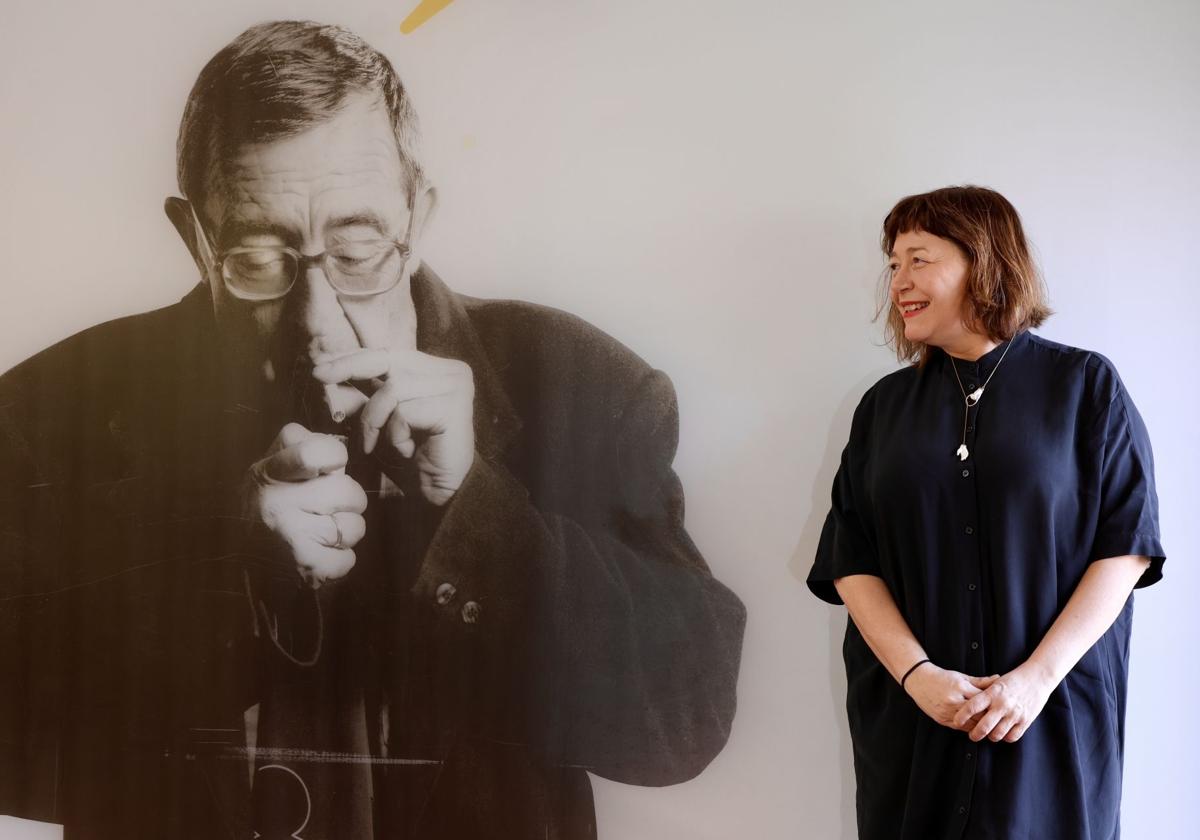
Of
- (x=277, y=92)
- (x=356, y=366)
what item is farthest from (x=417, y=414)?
(x=277, y=92)

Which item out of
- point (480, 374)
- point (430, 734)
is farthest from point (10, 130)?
point (430, 734)

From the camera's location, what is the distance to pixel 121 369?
192cm

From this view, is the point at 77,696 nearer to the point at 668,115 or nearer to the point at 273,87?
the point at 273,87

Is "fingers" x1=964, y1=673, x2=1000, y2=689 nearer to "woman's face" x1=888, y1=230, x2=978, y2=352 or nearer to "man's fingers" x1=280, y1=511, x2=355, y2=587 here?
"woman's face" x1=888, y1=230, x2=978, y2=352

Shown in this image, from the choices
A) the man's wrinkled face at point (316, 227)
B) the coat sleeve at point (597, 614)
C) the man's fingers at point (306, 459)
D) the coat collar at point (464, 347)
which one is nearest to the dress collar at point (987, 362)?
the coat sleeve at point (597, 614)

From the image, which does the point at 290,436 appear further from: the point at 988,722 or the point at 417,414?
the point at 988,722

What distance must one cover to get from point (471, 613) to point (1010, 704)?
942 mm

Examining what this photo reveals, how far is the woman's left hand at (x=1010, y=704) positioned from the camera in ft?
3.94

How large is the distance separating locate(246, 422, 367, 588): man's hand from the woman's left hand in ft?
3.64

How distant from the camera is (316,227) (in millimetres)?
1836

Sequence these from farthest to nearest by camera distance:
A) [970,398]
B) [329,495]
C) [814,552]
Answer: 1. [329,495]
2. [814,552]
3. [970,398]

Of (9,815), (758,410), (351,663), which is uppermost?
(758,410)

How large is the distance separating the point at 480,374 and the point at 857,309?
698 mm

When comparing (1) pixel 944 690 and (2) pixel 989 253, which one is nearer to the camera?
→ (1) pixel 944 690
